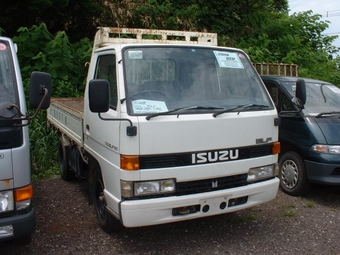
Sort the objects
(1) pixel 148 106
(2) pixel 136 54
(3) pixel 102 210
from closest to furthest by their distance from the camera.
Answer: (1) pixel 148 106 → (2) pixel 136 54 → (3) pixel 102 210

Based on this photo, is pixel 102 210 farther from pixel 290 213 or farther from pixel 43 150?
pixel 43 150

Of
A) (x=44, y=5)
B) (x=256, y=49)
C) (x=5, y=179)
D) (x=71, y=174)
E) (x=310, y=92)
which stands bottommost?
(x=71, y=174)

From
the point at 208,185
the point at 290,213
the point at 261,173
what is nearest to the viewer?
the point at 208,185

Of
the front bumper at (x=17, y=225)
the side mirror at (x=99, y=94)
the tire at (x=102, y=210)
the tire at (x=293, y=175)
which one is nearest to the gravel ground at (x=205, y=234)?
the tire at (x=102, y=210)

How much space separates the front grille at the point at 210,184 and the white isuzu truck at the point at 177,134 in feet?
0.03

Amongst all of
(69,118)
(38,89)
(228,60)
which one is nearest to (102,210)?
(38,89)

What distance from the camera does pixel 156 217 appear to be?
3.67 m

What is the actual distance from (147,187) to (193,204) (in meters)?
0.49

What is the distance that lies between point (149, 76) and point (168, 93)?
0.26 m

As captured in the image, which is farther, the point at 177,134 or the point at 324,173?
the point at 324,173

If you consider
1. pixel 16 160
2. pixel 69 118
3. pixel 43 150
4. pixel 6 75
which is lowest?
pixel 43 150

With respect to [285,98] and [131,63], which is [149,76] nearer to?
[131,63]

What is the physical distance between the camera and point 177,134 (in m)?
3.70

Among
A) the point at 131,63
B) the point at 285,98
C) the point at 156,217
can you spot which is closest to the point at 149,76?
the point at 131,63
